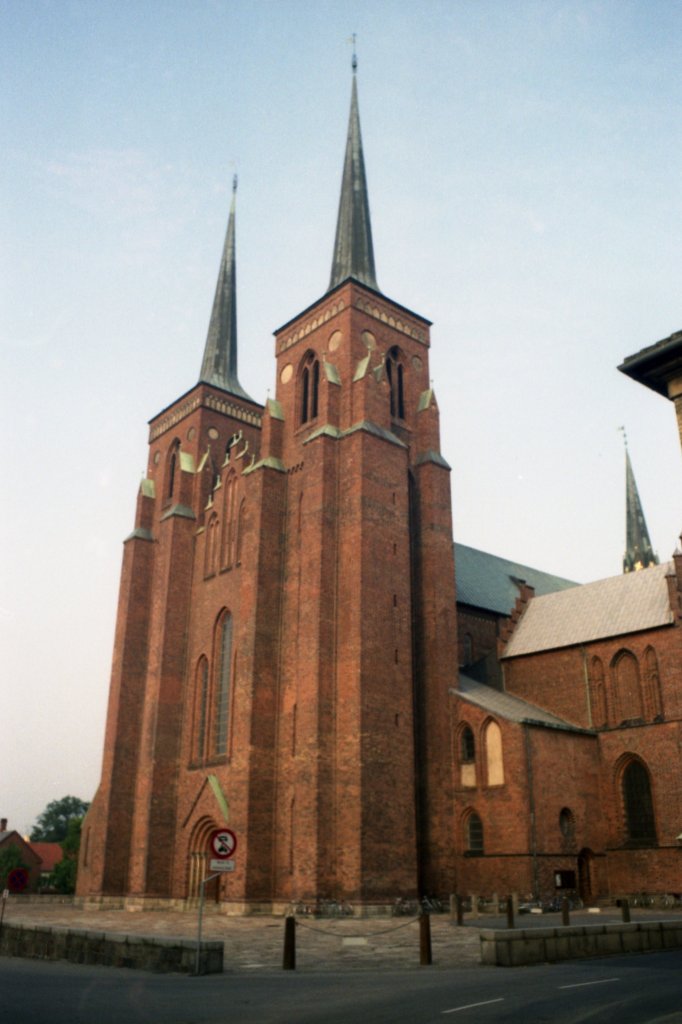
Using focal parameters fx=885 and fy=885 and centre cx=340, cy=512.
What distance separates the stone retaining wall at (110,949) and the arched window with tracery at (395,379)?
26.6m

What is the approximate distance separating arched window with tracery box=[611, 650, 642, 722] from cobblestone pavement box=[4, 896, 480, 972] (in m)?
12.6

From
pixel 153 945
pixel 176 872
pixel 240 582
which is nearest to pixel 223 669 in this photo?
pixel 240 582

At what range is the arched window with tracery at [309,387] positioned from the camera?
39.7 metres

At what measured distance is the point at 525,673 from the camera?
136 ft

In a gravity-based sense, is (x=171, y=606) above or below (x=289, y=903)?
above

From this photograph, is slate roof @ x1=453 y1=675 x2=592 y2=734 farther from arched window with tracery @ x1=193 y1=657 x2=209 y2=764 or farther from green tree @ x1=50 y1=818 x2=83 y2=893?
green tree @ x1=50 y1=818 x2=83 y2=893

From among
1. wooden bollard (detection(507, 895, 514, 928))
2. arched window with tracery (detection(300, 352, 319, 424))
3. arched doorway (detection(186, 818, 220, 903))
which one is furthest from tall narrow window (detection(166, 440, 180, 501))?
wooden bollard (detection(507, 895, 514, 928))

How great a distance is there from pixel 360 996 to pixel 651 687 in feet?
90.9

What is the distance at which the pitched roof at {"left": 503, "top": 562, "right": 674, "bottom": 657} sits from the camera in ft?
124

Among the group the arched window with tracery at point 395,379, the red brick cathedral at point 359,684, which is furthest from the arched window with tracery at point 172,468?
the arched window with tracery at point 395,379

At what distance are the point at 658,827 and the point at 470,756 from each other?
7584 mm

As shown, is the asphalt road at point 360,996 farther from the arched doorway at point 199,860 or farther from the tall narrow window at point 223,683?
the tall narrow window at point 223,683

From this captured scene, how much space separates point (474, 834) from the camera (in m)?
33.5

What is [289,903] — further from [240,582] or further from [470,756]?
[240,582]
